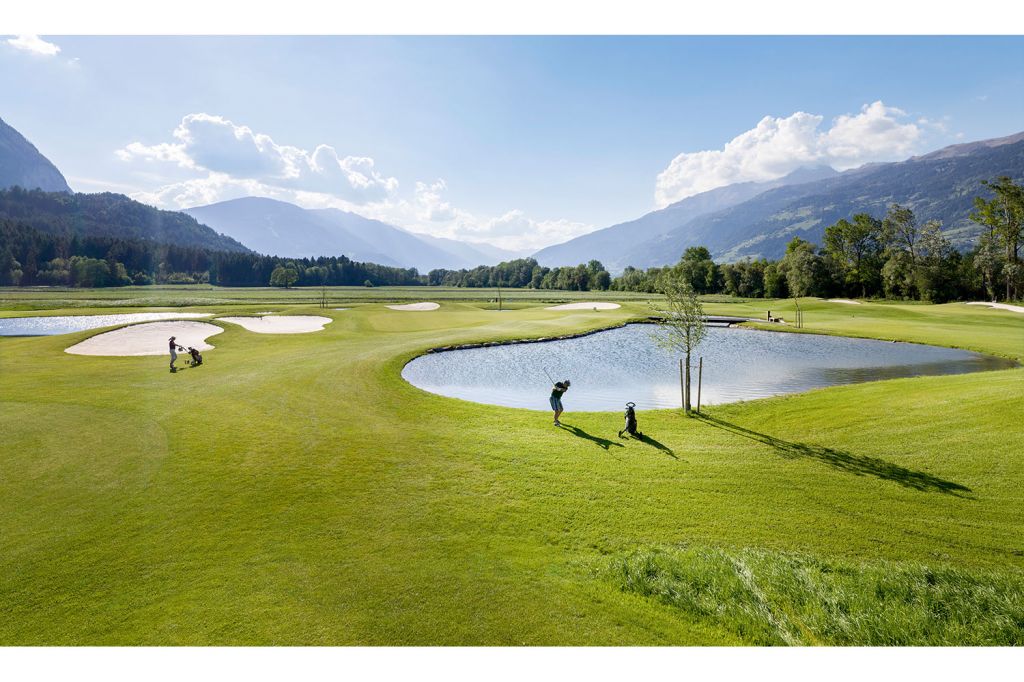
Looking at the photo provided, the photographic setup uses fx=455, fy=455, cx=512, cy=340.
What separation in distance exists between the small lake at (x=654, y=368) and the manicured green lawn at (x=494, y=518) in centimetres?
457

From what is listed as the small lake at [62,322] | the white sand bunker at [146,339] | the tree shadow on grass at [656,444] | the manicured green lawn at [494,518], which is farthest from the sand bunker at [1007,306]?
the small lake at [62,322]

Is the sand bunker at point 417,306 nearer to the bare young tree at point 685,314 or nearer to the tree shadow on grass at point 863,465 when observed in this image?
the bare young tree at point 685,314

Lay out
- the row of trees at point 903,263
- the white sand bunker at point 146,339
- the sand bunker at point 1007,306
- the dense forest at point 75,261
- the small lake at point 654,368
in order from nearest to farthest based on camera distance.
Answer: the small lake at point 654,368 → the white sand bunker at point 146,339 → the sand bunker at point 1007,306 → the row of trees at point 903,263 → the dense forest at point 75,261

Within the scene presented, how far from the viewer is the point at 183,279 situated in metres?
191

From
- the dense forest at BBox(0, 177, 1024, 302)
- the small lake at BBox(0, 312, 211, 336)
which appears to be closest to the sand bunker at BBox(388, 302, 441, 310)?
the small lake at BBox(0, 312, 211, 336)

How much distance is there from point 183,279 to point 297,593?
228300mm

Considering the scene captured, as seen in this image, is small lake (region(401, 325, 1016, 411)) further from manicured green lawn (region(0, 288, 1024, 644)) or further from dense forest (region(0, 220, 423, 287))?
dense forest (region(0, 220, 423, 287))

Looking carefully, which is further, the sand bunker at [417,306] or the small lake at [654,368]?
the sand bunker at [417,306]

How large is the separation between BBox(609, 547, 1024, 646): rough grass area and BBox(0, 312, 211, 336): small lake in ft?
192

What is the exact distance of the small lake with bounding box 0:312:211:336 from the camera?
52219 mm

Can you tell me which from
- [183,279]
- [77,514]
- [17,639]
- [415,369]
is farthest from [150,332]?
[183,279]

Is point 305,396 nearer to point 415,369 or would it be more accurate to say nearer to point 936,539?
point 415,369

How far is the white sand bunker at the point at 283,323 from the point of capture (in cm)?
4825

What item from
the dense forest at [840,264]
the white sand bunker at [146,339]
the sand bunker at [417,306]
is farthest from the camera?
the dense forest at [840,264]
